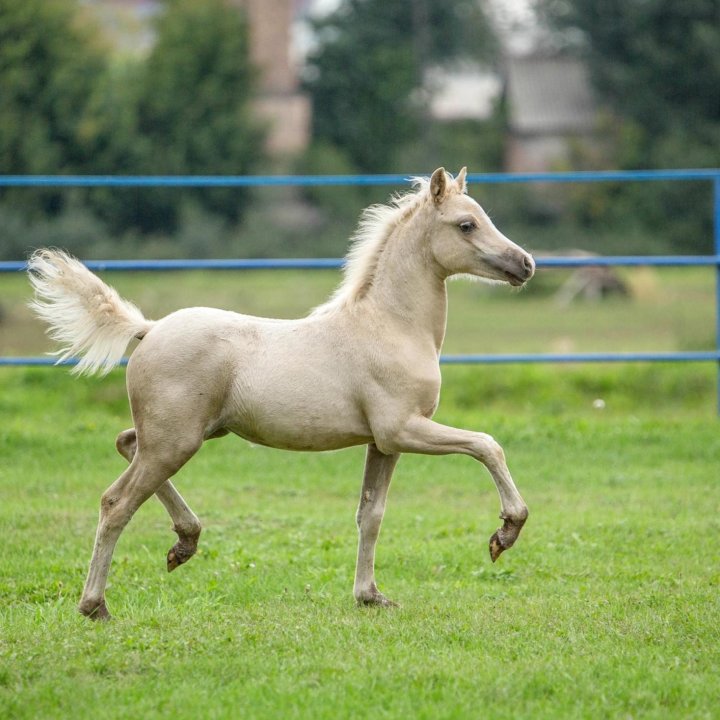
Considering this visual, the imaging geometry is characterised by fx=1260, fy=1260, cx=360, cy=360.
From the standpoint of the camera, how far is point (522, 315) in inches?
842

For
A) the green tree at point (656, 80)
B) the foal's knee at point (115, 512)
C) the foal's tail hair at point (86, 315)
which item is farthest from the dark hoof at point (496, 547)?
the green tree at point (656, 80)

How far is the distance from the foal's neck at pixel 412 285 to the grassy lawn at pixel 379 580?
130cm

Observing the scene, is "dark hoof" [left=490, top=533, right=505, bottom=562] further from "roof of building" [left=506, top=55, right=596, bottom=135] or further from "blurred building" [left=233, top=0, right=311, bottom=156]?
"roof of building" [left=506, top=55, right=596, bottom=135]

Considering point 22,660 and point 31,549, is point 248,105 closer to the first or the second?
point 31,549

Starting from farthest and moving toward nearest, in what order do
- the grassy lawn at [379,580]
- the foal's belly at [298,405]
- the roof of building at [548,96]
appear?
the roof of building at [548,96] → the foal's belly at [298,405] → the grassy lawn at [379,580]

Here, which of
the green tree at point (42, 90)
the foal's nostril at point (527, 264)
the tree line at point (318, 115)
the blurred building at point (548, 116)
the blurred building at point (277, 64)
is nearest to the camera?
the foal's nostril at point (527, 264)

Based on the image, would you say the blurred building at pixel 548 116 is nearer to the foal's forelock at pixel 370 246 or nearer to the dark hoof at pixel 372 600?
the foal's forelock at pixel 370 246

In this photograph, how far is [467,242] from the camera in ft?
18.8

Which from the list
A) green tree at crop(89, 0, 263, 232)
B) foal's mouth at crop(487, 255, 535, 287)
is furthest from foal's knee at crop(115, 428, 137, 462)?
green tree at crop(89, 0, 263, 232)

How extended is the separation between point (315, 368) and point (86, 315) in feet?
3.56

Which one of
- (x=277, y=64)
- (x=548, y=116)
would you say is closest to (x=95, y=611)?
(x=277, y=64)

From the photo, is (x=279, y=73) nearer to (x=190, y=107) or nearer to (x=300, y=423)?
(x=190, y=107)

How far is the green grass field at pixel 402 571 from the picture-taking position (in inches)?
175

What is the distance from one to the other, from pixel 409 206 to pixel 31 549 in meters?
2.91
